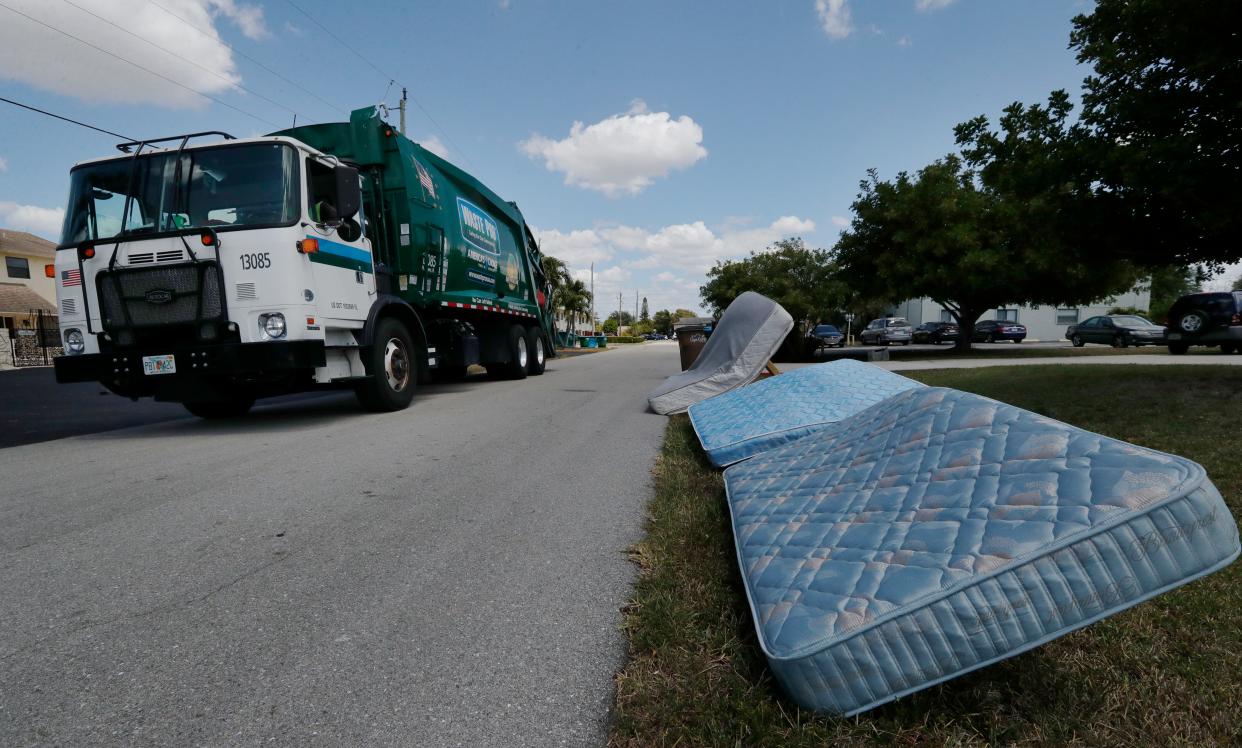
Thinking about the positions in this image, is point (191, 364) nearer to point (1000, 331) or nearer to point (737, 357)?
point (737, 357)

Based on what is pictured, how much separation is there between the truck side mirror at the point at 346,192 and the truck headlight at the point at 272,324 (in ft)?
4.31

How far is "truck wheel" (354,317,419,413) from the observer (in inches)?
280

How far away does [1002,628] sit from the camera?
1.40 m

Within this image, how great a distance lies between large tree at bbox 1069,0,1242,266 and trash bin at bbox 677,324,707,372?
684 centimetres

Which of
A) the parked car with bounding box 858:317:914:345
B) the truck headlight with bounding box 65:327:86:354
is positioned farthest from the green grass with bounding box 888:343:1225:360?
the truck headlight with bounding box 65:327:86:354

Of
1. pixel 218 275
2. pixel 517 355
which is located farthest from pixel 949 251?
pixel 218 275

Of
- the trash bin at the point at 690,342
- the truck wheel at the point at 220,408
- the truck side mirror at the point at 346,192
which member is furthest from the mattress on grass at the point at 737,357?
the truck wheel at the point at 220,408

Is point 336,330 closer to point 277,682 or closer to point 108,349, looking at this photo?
point 108,349

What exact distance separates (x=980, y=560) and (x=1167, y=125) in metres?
7.41

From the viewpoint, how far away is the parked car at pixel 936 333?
32.9m

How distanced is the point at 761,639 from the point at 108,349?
278 inches

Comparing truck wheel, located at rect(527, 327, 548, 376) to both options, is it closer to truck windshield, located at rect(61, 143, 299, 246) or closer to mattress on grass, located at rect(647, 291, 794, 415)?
mattress on grass, located at rect(647, 291, 794, 415)

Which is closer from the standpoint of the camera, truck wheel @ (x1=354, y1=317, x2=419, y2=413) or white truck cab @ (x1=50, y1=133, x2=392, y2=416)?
white truck cab @ (x1=50, y1=133, x2=392, y2=416)

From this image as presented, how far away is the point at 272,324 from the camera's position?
5797mm
